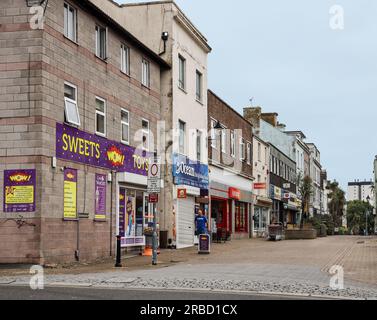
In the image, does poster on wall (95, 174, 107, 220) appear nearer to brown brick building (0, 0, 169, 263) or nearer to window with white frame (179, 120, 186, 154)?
brown brick building (0, 0, 169, 263)

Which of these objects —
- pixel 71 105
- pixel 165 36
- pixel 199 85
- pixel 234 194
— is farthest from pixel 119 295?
pixel 234 194

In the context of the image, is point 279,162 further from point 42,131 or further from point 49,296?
point 49,296

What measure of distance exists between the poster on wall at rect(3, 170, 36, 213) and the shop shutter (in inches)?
473

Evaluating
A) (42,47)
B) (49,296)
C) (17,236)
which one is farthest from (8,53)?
(49,296)

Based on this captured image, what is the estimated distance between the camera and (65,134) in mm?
20062

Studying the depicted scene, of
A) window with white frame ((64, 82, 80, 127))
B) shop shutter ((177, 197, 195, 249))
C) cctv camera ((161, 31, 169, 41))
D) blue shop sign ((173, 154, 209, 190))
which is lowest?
shop shutter ((177, 197, 195, 249))

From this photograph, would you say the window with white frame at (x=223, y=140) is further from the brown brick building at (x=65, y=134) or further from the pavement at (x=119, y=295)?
the pavement at (x=119, y=295)

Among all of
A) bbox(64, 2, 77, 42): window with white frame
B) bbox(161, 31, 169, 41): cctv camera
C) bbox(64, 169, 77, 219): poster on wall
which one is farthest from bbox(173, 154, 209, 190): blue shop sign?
bbox(64, 2, 77, 42): window with white frame

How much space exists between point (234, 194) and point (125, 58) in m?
17.4

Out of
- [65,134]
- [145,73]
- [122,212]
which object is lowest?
[122,212]

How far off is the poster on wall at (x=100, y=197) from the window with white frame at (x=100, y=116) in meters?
1.68

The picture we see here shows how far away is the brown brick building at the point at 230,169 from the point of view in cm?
3703

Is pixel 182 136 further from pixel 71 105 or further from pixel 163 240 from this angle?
pixel 71 105

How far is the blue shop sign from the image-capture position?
29.8m
